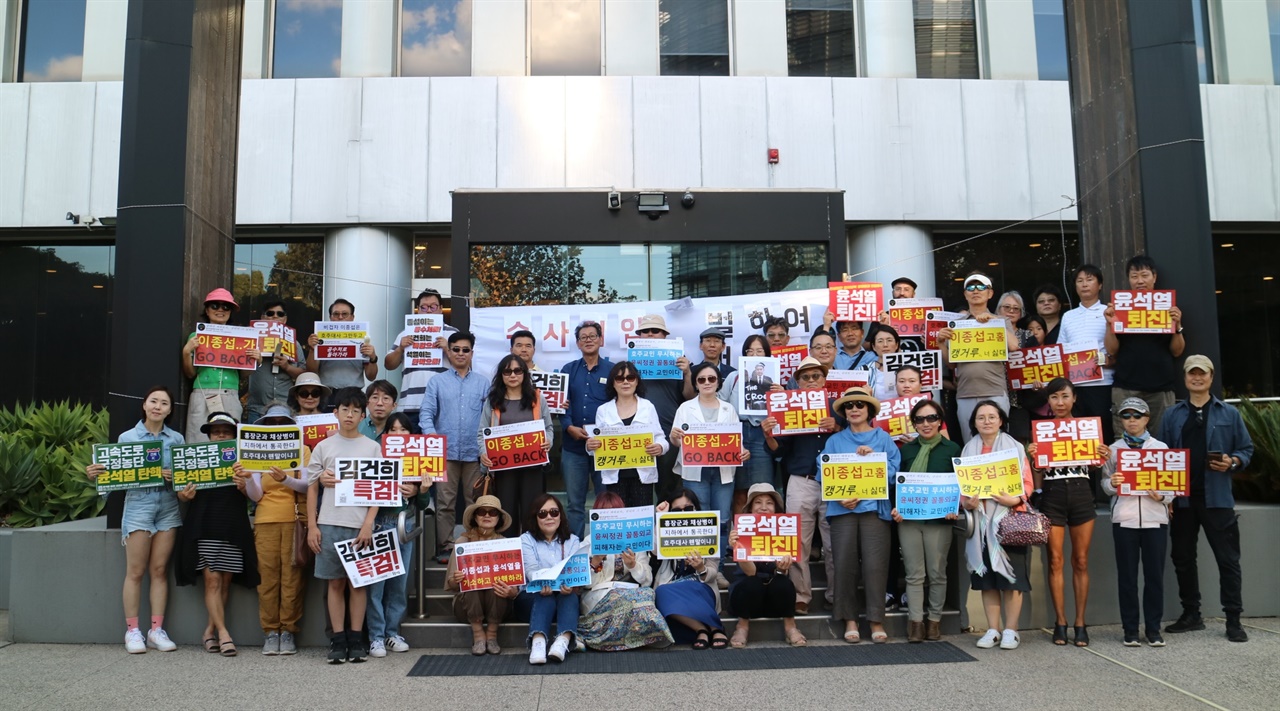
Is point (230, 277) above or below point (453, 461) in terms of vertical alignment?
above

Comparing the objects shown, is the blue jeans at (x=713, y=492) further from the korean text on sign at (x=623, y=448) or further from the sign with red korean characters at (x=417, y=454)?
the sign with red korean characters at (x=417, y=454)

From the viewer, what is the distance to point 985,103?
15.6 meters

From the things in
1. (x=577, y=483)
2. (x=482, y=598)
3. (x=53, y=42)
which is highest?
(x=53, y=42)

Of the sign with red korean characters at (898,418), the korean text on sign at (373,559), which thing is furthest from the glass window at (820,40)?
the korean text on sign at (373,559)

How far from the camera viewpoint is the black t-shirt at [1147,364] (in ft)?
27.9

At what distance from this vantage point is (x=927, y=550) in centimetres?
761

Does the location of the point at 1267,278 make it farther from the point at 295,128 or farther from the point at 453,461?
the point at 295,128

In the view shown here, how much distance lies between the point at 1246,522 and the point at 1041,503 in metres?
2.28

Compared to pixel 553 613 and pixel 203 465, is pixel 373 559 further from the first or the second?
pixel 203 465

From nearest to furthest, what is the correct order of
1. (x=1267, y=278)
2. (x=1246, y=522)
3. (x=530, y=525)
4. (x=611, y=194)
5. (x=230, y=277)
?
1. (x=530, y=525)
2. (x=1246, y=522)
3. (x=230, y=277)
4. (x=611, y=194)
5. (x=1267, y=278)

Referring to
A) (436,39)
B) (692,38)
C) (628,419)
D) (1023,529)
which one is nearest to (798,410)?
(628,419)

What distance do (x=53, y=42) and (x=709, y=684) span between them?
1561cm

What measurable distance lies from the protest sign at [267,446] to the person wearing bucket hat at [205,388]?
1.09m

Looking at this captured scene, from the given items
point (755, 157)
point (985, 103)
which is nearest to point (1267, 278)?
point (985, 103)
